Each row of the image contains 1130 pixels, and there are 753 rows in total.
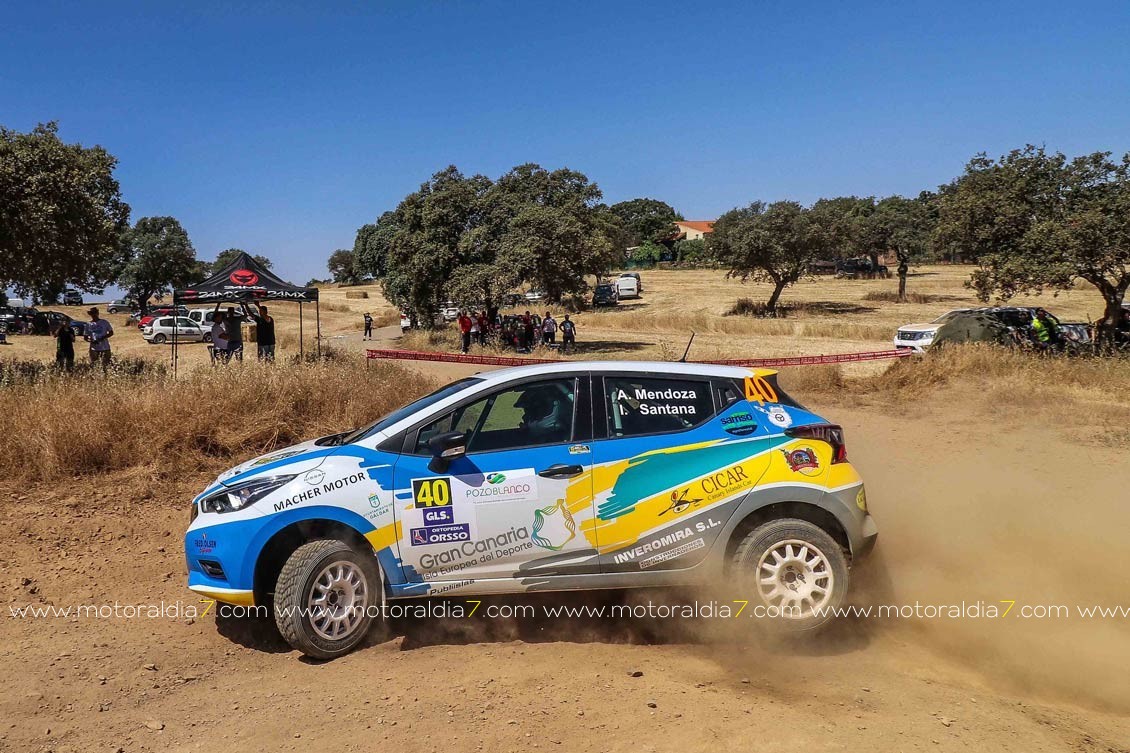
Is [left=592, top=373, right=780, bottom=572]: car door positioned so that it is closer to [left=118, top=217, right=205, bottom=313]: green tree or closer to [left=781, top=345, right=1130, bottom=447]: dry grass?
[left=781, top=345, right=1130, bottom=447]: dry grass

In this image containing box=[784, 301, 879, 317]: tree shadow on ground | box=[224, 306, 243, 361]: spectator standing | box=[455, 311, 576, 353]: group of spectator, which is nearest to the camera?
box=[224, 306, 243, 361]: spectator standing

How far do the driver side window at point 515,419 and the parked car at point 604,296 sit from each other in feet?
158

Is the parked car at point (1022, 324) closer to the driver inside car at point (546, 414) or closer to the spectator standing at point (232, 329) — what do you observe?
the driver inside car at point (546, 414)

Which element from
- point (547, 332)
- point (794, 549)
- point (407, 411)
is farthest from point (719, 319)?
point (407, 411)

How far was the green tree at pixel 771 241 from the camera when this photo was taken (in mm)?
44906

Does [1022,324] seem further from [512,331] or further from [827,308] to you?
[827,308]

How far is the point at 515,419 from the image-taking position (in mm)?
4871

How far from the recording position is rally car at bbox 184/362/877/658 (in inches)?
177

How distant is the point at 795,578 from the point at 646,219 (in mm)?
121511

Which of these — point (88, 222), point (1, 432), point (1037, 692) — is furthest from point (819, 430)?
point (88, 222)

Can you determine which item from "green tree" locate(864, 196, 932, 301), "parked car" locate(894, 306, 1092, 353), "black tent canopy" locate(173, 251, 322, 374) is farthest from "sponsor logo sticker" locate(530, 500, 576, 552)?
"green tree" locate(864, 196, 932, 301)

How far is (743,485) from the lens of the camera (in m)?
4.68

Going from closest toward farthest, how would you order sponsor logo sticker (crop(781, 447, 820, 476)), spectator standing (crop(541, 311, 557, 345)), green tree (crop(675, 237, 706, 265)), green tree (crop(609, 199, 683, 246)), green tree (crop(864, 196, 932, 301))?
sponsor logo sticker (crop(781, 447, 820, 476))
spectator standing (crop(541, 311, 557, 345))
green tree (crop(864, 196, 932, 301))
green tree (crop(675, 237, 706, 265))
green tree (crop(609, 199, 683, 246))

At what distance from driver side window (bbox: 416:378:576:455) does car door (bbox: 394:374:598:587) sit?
0.18 ft
